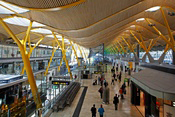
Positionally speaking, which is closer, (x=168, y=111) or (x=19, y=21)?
(x=168, y=111)

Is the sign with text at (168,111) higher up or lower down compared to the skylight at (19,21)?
lower down

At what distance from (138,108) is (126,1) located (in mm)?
8066

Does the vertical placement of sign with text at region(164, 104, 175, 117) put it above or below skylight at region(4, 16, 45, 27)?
below

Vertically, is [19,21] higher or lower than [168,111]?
higher

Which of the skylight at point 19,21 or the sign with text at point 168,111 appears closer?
the sign with text at point 168,111

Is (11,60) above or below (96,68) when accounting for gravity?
above

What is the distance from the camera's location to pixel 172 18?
21.9 meters

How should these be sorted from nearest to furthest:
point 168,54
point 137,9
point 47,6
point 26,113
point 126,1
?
point 47,6
point 26,113
point 126,1
point 137,9
point 168,54

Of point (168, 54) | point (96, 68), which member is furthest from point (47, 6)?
point (168, 54)

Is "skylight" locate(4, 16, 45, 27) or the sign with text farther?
"skylight" locate(4, 16, 45, 27)

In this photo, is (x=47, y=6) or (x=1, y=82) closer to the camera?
(x=47, y=6)

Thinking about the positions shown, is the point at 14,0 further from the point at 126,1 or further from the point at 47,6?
the point at 126,1

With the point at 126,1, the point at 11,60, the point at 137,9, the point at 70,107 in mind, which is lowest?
the point at 70,107

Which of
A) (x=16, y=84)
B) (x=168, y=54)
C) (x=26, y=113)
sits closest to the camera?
(x=26, y=113)
